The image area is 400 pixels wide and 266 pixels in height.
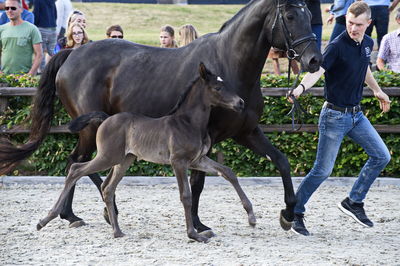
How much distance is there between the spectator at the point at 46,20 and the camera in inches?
488

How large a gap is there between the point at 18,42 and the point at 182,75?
16.8 ft

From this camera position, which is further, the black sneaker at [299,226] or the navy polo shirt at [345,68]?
the black sneaker at [299,226]

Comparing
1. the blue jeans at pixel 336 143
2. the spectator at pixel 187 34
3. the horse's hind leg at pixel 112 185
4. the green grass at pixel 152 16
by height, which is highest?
the blue jeans at pixel 336 143

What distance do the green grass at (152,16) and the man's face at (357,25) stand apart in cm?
1491

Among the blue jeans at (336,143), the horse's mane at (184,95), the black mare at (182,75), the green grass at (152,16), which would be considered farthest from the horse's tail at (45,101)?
the green grass at (152,16)

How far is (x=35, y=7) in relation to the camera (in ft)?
40.7

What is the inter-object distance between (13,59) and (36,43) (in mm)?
461

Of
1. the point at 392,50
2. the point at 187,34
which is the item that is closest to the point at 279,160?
the point at 187,34

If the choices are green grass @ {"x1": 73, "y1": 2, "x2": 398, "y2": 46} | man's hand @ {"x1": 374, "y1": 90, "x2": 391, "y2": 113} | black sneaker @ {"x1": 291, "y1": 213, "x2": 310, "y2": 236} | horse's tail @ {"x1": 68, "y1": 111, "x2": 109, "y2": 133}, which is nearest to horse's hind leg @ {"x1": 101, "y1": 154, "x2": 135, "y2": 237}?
horse's tail @ {"x1": 68, "y1": 111, "x2": 109, "y2": 133}

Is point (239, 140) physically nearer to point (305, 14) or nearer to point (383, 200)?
point (305, 14)

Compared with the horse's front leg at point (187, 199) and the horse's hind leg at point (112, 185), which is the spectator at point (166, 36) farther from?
the horse's front leg at point (187, 199)

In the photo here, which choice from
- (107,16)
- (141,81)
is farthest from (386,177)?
(107,16)

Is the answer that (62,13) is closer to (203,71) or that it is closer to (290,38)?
(203,71)

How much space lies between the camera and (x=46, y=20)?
488 inches
